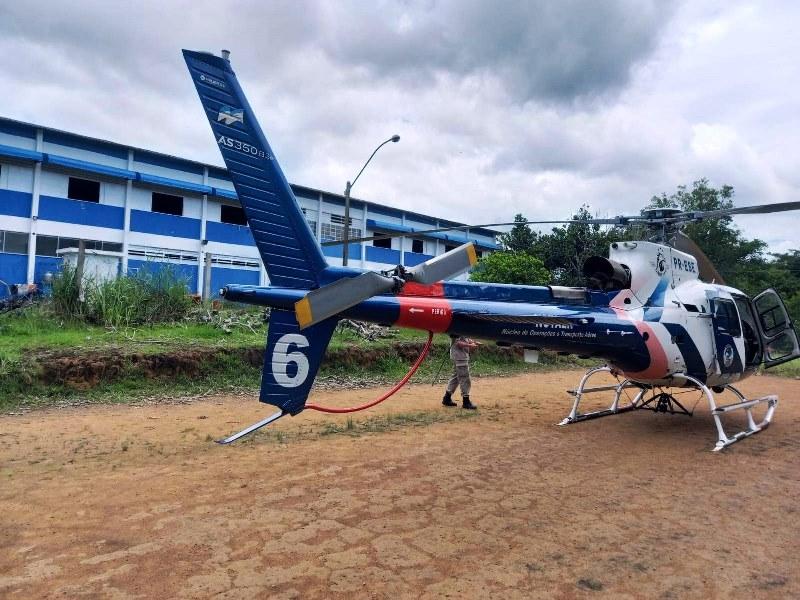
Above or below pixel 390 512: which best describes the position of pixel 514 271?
above

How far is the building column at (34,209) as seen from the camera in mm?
22875

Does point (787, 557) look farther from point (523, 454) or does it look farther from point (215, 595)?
point (215, 595)

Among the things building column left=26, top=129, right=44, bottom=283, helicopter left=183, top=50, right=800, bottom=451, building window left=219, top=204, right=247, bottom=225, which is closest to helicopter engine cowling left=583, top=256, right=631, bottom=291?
helicopter left=183, top=50, right=800, bottom=451

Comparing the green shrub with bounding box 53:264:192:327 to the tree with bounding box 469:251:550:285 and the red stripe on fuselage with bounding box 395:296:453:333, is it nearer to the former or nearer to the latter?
the red stripe on fuselage with bounding box 395:296:453:333

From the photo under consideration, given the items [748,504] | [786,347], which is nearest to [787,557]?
[748,504]

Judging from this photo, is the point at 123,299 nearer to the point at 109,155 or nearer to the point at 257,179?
the point at 257,179

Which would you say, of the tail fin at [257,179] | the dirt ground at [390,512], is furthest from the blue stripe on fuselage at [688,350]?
the tail fin at [257,179]

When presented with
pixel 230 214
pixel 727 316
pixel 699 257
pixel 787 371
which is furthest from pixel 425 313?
pixel 230 214

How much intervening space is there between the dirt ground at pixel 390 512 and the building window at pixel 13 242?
17.8 meters

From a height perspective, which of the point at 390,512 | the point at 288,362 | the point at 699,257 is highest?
the point at 699,257

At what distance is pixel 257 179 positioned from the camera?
5.44m

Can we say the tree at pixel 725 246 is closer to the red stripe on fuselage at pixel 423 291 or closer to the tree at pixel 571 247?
the tree at pixel 571 247

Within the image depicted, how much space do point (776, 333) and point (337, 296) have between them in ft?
29.1

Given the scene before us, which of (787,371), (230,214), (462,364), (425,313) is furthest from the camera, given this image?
(230,214)
